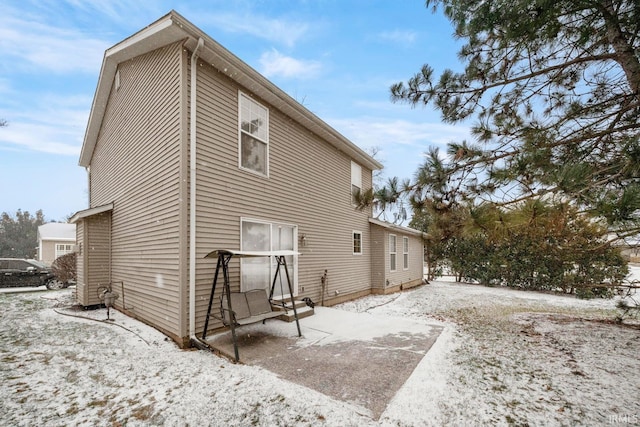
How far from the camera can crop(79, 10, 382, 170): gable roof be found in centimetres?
512

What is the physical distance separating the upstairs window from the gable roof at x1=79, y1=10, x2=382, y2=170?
1.15 ft

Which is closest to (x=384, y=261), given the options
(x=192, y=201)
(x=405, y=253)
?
(x=405, y=253)

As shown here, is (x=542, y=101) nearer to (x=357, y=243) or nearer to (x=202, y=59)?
(x=202, y=59)

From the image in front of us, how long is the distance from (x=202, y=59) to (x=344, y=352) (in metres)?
5.91

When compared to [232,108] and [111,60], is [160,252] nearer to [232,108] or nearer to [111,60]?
[232,108]

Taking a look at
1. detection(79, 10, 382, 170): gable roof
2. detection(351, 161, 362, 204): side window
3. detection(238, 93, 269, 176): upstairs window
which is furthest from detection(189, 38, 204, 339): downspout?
detection(351, 161, 362, 204): side window

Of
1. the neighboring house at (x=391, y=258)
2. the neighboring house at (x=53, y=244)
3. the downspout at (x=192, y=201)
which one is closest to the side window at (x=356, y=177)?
the neighboring house at (x=391, y=258)

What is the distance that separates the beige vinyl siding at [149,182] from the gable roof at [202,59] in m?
0.23

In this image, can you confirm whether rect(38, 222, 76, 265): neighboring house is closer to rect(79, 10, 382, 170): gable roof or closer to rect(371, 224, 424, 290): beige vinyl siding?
rect(79, 10, 382, 170): gable roof

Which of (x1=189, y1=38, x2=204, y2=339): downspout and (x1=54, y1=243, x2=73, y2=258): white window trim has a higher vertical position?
(x1=189, y1=38, x2=204, y2=339): downspout

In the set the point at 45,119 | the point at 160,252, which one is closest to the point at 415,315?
the point at 160,252

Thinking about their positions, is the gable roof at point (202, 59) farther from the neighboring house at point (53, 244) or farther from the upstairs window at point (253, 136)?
the neighboring house at point (53, 244)

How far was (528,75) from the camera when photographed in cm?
395

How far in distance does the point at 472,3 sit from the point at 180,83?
187 inches
